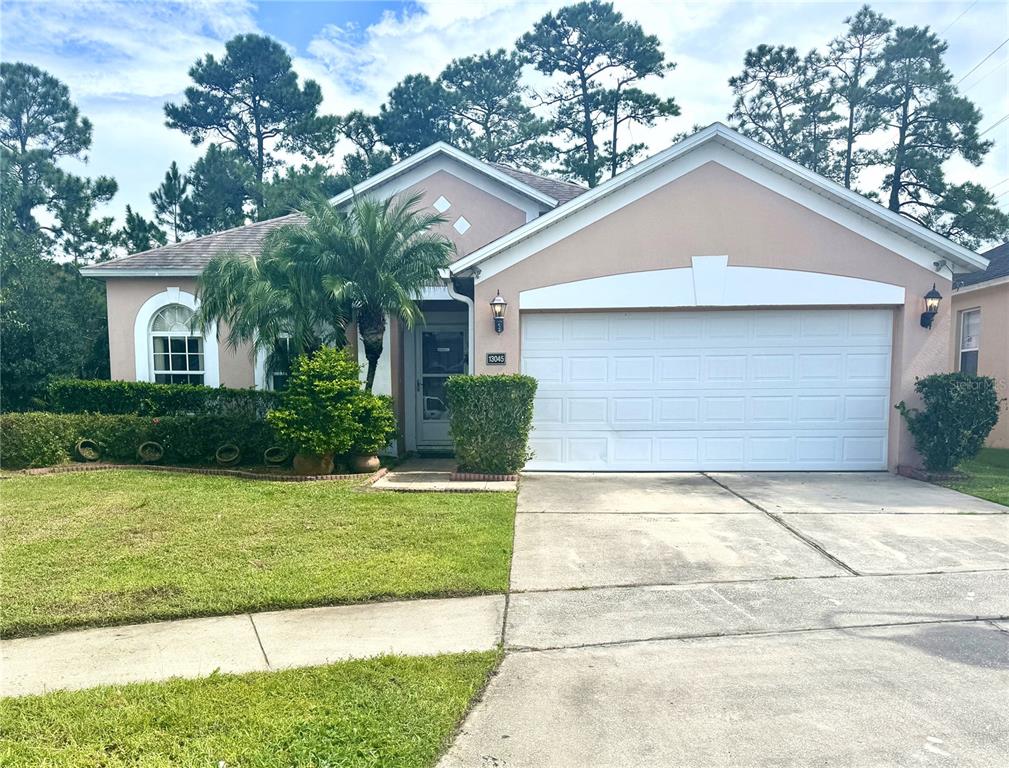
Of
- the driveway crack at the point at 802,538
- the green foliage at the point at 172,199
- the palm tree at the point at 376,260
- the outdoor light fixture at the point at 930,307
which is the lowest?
the driveway crack at the point at 802,538

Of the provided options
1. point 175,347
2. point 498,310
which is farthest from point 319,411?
point 175,347

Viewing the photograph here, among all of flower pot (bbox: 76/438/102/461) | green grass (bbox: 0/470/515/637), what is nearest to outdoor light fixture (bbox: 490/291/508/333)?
green grass (bbox: 0/470/515/637)

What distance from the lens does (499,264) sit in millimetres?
9211

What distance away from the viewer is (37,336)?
13945mm

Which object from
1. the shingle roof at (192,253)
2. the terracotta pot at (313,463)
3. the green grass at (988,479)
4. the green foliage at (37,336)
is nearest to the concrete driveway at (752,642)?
the green grass at (988,479)

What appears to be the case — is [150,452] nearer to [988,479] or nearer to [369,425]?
[369,425]

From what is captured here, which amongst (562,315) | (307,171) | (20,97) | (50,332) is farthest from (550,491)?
(20,97)

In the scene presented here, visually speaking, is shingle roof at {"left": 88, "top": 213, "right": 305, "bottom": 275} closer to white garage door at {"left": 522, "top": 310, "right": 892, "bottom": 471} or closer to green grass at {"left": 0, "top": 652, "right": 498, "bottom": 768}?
white garage door at {"left": 522, "top": 310, "right": 892, "bottom": 471}

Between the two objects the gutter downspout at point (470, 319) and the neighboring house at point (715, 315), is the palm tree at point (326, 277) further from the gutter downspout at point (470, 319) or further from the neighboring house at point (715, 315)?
the neighboring house at point (715, 315)

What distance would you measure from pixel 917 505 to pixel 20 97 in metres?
37.7

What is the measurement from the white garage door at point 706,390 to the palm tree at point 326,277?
6.68 ft

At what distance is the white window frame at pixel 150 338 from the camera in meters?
11.9

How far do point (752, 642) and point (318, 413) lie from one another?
6536mm

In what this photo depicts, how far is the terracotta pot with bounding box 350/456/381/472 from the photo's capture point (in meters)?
9.15
